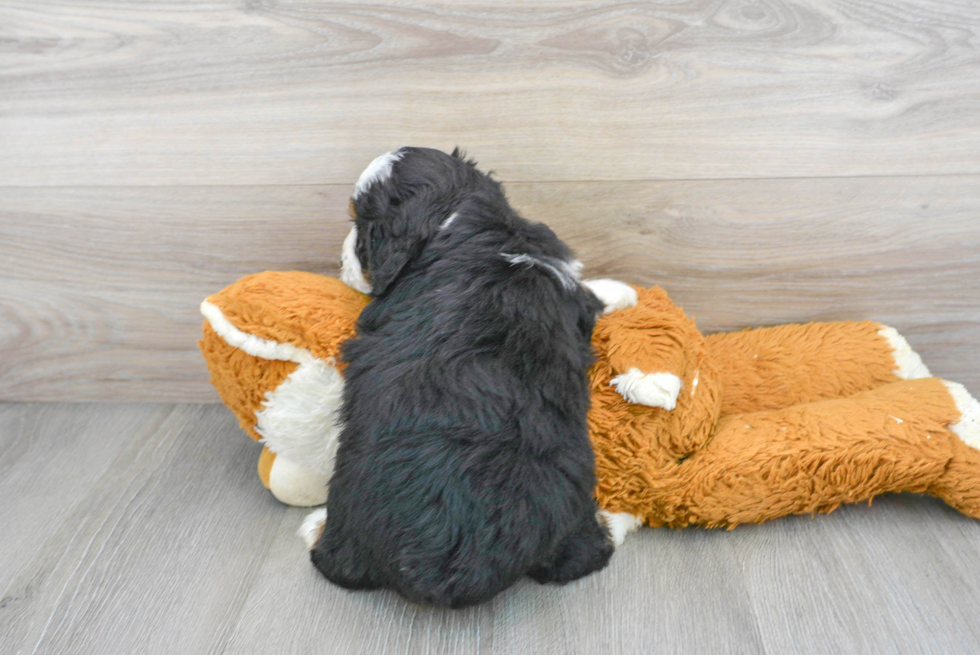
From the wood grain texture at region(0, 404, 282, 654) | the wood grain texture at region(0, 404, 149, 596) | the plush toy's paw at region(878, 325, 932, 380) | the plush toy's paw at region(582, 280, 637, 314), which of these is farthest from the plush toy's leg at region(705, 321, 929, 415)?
the wood grain texture at region(0, 404, 149, 596)

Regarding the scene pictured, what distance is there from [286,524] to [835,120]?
110 cm

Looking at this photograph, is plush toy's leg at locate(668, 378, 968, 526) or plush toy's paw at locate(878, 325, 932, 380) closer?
plush toy's leg at locate(668, 378, 968, 526)

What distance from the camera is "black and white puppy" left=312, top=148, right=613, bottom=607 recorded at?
823 millimetres

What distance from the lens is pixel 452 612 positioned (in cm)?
94

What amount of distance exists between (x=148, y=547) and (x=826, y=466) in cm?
100

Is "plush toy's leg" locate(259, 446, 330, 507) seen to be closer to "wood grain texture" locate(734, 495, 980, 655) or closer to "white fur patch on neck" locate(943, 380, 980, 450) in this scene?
"wood grain texture" locate(734, 495, 980, 655)

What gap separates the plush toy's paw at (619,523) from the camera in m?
1.03

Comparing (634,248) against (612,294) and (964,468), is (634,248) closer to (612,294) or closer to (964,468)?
(612,294)

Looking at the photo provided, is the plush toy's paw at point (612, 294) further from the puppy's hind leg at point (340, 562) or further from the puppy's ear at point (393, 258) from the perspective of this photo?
the puppy's hind leg at point (340, 562)

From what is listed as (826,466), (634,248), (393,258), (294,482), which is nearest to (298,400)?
(294,482)

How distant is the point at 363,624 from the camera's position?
92cm

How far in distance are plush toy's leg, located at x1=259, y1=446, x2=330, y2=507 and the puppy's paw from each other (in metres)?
0.06

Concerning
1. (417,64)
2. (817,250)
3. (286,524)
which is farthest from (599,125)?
(286,524)

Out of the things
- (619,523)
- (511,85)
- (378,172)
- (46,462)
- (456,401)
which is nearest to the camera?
(456,401)
